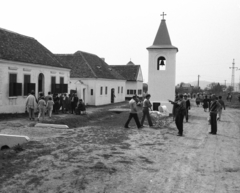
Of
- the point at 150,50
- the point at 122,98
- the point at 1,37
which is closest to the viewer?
the point at 1,37

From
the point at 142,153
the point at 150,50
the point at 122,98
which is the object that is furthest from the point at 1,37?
the point at 122,98

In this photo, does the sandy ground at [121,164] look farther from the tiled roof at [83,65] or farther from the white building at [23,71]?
the tiled roof at [83,65]

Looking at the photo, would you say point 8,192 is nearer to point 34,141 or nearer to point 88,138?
point 34,141

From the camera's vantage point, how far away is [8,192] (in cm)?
582

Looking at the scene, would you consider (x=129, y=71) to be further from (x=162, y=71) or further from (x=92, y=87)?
(x=162, y=71)

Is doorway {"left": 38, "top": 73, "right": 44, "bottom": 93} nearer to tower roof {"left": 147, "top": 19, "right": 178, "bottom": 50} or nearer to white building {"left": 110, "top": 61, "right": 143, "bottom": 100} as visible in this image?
tower roof {"left": 147, "top": 19, "right": 178, "bottom": 50}

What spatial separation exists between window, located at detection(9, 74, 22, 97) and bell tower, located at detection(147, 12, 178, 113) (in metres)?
10.6

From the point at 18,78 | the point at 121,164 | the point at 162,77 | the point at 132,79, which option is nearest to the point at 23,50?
the point at 18,78

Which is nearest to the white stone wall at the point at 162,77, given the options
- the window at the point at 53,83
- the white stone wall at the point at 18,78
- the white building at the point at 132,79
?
the window at the point at 53,83

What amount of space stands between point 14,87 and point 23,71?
Result: 1.73 metres

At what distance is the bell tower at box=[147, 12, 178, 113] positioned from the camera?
23.3 m

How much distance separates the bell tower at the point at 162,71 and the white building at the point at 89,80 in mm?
8919

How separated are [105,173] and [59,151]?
2.53 metres

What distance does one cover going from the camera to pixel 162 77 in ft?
77.7
